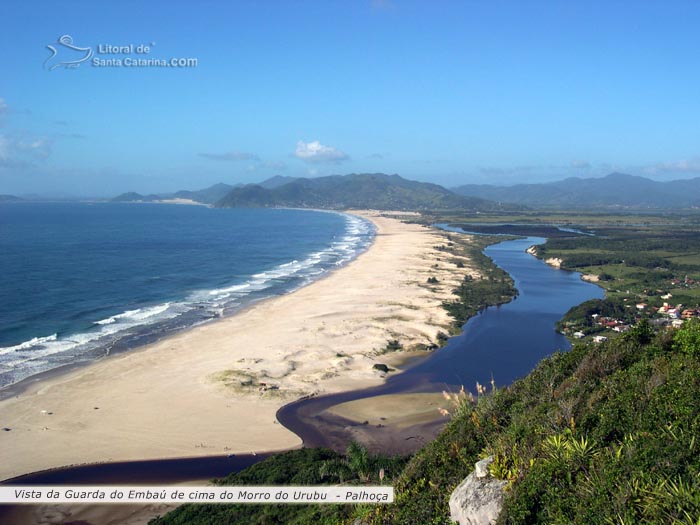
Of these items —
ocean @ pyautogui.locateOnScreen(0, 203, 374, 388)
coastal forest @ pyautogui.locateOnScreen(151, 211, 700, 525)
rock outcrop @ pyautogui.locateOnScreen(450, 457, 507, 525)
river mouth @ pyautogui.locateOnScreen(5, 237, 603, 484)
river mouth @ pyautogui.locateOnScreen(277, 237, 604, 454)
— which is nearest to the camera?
Answer: coastal forest @ pyautogui.locateOnScreen(151, 211, 700, 525)

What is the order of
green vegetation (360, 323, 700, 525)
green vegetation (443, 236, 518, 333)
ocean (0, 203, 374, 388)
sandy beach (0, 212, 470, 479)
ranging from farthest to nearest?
green vegetation (443, 236, 518, 333) → ocean (0, 203, 374, 388) → sandy beach (0, 212, 470, 479) → green vegetation (360, 323, 700, 525)

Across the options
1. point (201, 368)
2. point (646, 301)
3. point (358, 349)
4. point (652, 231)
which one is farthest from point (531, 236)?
point (201, 368)

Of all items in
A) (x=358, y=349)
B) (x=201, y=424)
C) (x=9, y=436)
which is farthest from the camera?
(x=358, y=349)

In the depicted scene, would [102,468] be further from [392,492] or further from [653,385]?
[653,385]

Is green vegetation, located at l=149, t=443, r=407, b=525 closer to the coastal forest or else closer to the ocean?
the coastal forest
